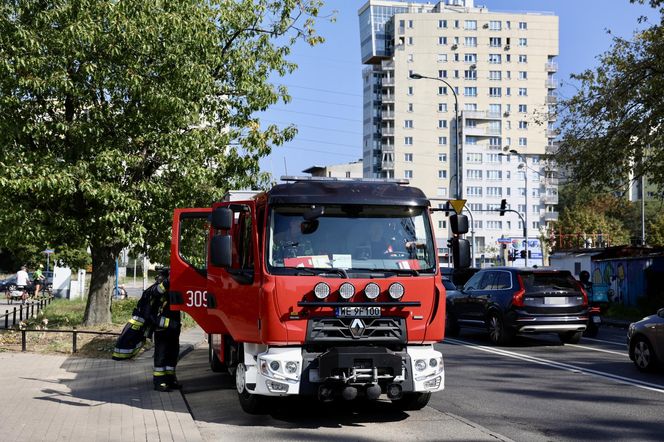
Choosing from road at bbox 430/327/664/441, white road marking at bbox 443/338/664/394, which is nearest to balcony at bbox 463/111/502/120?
white road marking at bbox 443/338/664/394

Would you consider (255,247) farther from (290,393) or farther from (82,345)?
(82,345)

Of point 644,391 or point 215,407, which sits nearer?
point 215,407

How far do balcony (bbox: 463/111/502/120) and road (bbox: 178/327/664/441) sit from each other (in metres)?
105

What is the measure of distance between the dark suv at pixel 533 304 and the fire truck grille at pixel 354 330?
8990 millimetres

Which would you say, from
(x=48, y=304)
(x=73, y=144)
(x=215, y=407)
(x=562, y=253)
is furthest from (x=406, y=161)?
(x=215, y=407)

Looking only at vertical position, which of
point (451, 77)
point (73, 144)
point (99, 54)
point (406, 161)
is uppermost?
point (451, 77)

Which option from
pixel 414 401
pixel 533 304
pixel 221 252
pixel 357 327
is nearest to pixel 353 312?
pixel 357 327

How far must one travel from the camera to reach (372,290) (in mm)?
8500

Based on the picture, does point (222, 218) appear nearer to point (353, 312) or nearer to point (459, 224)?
point (353, 312)

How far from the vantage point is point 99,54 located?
685 inches

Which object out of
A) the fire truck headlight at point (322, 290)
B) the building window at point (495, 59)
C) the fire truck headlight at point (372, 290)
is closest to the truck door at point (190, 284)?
the fire truck headlight at point (322, 290)

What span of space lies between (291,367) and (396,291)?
4.25 ft

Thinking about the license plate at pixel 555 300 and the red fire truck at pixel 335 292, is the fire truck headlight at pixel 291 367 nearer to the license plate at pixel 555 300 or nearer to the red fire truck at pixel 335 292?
the red fire truck at pixel 335 292

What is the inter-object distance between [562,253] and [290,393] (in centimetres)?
3505
